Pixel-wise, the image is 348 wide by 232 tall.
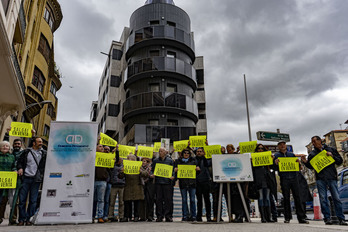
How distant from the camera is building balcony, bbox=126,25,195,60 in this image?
28672 millimetres

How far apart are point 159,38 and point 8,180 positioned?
24051 mm

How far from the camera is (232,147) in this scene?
798cm

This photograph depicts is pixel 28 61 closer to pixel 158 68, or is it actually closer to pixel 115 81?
pixel 158 68

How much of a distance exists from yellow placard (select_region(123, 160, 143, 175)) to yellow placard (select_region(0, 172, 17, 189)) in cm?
278

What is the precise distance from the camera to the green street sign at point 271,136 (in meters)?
13.1

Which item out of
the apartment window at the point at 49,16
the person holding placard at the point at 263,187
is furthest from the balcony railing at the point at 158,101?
the person holding placard at the point at 263,187

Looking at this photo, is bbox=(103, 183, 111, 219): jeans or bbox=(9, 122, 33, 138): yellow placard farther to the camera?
bbox=(103, 183, 111, 219): jeans

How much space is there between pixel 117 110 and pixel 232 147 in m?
26.2

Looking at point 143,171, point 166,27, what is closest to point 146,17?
point 166,27

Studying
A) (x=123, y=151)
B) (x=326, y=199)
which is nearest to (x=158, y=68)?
(x=123, y=151)

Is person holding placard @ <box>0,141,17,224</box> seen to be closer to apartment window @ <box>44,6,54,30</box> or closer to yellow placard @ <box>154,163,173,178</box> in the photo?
yellow placard @ <box>154,163,173,178</box>

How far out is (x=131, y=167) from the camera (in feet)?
26.0

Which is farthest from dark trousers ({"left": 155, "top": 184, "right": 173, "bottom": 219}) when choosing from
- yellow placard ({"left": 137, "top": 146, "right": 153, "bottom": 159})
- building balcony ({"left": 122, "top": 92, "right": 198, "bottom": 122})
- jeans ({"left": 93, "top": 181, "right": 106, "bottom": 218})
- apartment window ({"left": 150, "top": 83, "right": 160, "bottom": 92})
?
apartment window ({"left": 150, "top": 83, "right": 160, "bottom": 92})

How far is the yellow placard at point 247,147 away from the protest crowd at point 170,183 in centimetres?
16
